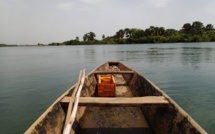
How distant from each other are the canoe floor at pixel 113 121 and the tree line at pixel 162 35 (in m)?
105

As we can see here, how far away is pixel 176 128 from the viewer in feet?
10.9

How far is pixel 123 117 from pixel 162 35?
12332 centimetres

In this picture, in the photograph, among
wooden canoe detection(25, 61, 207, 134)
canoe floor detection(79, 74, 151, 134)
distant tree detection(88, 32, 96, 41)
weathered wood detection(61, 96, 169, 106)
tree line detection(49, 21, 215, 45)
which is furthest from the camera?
distant tree detection(88, 32, 96, 41)

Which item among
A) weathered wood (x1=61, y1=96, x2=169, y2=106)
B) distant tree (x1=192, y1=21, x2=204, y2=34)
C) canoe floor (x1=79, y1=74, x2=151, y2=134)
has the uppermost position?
distant tree (x1=192, y1=21, x2=204, y2=34)

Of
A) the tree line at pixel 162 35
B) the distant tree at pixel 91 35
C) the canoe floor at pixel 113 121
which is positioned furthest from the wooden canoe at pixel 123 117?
the distant tree at pixel 91 35

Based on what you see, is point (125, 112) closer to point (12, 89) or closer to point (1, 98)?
point (1, 98)

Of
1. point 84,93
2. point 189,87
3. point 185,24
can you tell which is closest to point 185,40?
point 185,24

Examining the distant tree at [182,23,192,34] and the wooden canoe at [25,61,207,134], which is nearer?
the wooden canoe at [25,61,207,134]

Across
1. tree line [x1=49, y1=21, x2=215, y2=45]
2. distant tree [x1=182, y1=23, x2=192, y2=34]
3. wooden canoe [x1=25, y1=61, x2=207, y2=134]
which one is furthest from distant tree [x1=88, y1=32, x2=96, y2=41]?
wooden canoe [x1=25, y1=61, x2=207, y2=134]

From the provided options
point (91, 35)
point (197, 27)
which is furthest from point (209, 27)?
point (91, 35)

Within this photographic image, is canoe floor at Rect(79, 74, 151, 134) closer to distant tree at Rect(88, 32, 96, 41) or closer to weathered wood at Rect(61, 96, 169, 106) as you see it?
weathered wood at Rect(61, 96, 169, 106)

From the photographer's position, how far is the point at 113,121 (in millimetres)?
4844

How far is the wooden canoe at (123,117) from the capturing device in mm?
3211

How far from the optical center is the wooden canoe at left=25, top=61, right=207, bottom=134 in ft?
10.5
